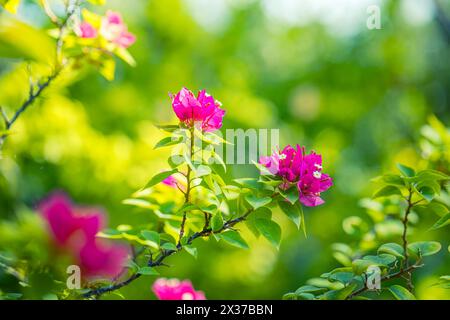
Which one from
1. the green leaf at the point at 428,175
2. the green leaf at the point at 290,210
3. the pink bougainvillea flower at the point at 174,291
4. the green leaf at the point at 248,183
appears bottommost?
the pink bougainvillea flower at the point at 174,291

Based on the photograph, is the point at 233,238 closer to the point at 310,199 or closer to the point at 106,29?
the point at 310,199

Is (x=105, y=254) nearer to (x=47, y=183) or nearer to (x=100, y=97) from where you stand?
(x=47, y=183)

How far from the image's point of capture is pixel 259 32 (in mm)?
6051

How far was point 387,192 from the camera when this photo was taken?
1.06 meters

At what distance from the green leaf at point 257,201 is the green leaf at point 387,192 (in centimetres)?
27

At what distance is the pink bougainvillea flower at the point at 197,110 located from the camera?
0.91 meters

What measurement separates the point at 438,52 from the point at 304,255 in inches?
106

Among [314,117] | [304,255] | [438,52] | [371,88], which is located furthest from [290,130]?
[438,52]

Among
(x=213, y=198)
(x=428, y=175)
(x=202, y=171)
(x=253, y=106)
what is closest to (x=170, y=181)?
(x=213, y=198)

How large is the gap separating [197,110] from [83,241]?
1.34 feet

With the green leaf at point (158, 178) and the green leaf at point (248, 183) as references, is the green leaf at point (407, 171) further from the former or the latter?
the green leaf at point (158, 178)

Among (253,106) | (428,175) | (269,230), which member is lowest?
(269,230)

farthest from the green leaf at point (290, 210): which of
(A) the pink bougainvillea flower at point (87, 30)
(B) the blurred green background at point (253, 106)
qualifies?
(B) the blurred green background at point (253, 106)

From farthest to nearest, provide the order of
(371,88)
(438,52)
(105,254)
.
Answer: (438,52) < (371,88) < (105,254)
